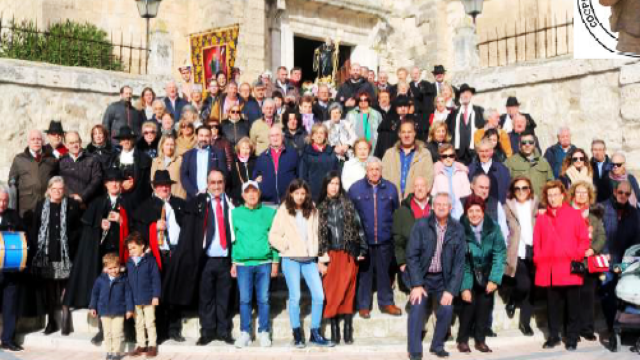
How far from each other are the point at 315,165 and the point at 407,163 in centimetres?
112

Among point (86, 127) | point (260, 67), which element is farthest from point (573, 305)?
point (260, 67)

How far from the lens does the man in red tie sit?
712 centimetres

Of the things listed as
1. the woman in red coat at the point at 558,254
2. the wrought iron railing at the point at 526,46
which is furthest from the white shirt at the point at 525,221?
the wrought iron railing at the point at 526,46

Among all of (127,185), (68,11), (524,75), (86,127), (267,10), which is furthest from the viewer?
(267,10)

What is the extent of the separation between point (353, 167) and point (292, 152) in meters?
0.82

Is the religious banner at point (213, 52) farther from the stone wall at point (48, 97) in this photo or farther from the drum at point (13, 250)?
the drum at point (13, 250)

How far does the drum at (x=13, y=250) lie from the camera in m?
6.94

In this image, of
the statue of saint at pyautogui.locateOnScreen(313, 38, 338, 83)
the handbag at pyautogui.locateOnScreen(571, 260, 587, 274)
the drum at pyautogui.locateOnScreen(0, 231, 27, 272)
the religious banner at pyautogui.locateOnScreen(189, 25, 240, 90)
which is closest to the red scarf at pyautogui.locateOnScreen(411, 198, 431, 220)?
the handbag at pyautogui.locateOnScreen(571, 260, 587, 274)

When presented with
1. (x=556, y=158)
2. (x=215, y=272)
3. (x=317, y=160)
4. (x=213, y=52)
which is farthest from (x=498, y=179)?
(x=213, y=52)

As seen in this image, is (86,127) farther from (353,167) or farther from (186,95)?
(353,167)

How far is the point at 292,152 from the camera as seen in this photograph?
8.43 meters

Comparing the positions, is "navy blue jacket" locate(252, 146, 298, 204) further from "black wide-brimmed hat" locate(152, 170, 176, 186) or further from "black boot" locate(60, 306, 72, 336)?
"black boot" locate(60, 306, 72, 336)

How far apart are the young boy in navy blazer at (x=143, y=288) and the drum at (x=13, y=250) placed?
1.19m

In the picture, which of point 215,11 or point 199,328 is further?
point 215,11
